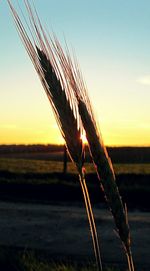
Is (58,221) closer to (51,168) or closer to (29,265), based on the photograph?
(29,265)

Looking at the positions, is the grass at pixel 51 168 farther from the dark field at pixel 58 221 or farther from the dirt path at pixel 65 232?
the dirt path at pixel 65 232

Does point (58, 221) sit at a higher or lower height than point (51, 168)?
higher

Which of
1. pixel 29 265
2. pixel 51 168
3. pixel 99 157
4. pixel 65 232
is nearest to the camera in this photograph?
pixel 99 157

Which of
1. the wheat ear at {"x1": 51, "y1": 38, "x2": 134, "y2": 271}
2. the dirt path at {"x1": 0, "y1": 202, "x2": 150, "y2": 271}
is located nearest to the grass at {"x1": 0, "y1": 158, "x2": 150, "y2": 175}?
the dirt path at {"x1": 0, "y1": 202, "x2": 150, "y2": 271}

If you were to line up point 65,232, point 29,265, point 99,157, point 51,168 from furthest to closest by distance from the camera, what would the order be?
point 51,168 < point 65,232 < point 29,265 < point 99,157

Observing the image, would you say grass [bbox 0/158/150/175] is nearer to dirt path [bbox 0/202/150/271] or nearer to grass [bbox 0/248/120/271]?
dirt path [bbox 0/202/150/271]

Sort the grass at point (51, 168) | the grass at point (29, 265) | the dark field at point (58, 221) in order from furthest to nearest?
the grass at point (51, 168) < the dark field at point (58, 221) < the grass at point (29, 265)

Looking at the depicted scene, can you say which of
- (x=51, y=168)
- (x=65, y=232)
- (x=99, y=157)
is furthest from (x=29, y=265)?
(x=51, y=168)

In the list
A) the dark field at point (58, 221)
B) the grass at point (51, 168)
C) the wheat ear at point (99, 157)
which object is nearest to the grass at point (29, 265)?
the dark field at point (58, 221)

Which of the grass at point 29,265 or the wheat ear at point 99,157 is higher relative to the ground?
the wheat ear at point 99,157
